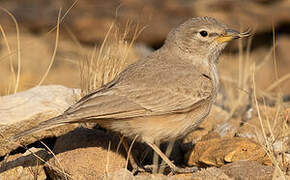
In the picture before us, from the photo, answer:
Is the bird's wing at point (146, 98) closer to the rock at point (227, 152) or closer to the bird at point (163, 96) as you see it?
the bird at point (163, 96)

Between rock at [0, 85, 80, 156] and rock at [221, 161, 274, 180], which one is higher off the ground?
rock at [0, 85, 80, 156]

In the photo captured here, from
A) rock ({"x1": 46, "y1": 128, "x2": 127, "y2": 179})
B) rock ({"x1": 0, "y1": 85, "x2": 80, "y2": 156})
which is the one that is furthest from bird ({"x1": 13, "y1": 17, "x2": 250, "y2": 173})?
rock ({"x1": 0, "y1": 85, "x2": 80, "y2": 156})

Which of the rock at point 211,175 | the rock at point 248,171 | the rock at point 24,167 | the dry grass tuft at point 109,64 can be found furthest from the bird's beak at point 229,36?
the rock at point 24,167

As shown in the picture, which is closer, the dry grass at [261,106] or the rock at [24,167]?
the rock at [24,167]

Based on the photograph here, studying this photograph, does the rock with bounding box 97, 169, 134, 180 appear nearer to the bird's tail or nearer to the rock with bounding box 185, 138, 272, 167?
the bird's tail

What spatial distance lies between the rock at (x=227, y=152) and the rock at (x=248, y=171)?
377 mm

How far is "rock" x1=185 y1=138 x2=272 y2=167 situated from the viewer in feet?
16.1

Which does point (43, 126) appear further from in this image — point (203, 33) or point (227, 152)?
point (203, 33)

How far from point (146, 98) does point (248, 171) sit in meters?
1.20

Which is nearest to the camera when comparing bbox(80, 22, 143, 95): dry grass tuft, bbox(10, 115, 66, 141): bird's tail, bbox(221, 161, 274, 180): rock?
bbox(221, 161, 274, 180): rock

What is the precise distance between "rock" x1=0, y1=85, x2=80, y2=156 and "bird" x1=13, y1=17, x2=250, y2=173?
613 mm

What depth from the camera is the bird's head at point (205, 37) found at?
5.30m

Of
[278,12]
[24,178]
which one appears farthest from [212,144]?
[278,12]

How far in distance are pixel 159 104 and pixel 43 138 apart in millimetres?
1491
